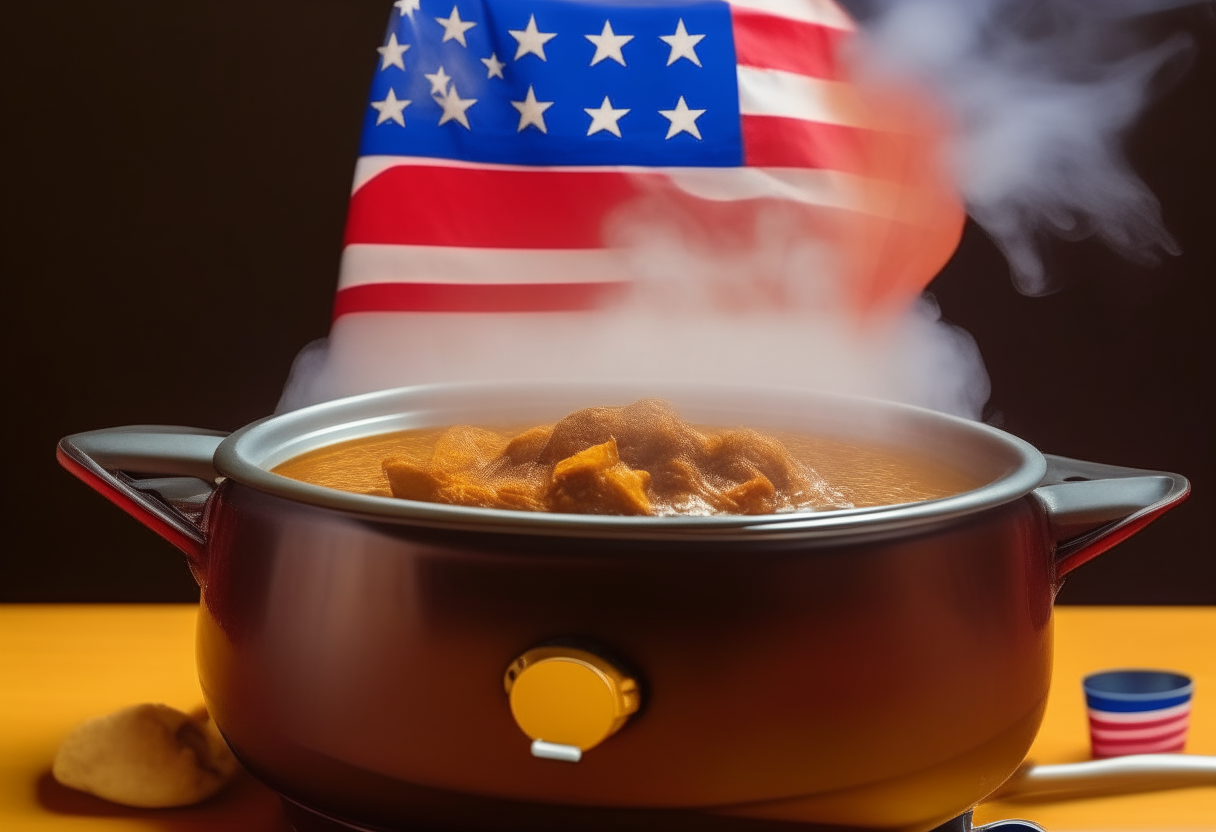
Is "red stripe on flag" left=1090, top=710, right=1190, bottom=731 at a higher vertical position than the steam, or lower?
lower

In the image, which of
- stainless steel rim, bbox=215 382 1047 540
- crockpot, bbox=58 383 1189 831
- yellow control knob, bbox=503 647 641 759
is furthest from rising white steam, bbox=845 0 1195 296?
yellow control knob, bbox=503 647 641 759

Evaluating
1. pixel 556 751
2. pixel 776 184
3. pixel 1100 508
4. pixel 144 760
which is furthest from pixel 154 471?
pixel 776 184

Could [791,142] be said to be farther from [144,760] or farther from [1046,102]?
[144,760]

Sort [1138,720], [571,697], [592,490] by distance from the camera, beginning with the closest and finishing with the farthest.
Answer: [571,697], [592,490], [1138,720]

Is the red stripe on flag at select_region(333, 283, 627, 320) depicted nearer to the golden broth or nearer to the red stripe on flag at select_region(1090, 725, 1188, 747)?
the golden broth

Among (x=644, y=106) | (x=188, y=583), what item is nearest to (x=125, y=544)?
(x=188, y=583)

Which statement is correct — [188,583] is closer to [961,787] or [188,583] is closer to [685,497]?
[685,497]
